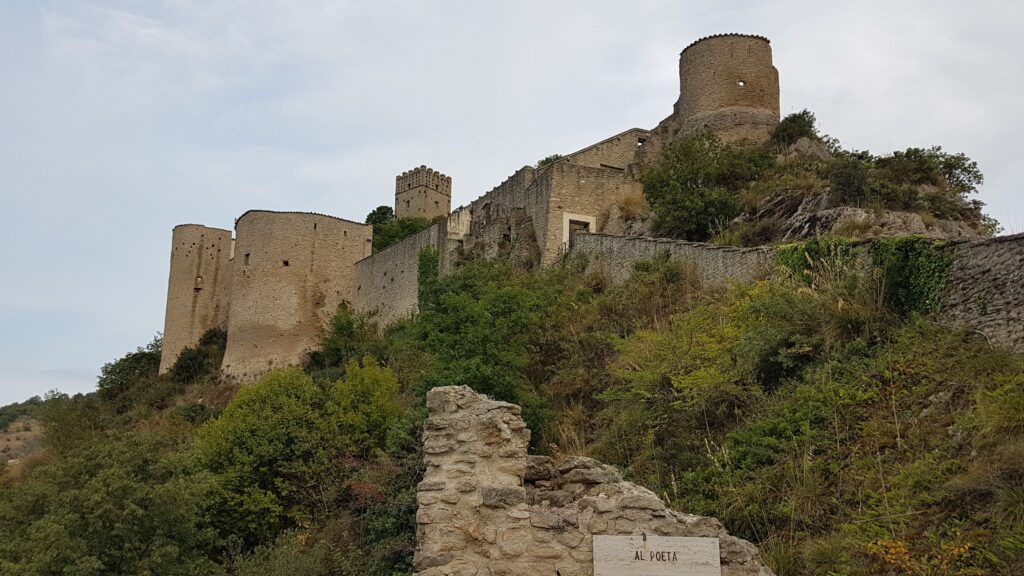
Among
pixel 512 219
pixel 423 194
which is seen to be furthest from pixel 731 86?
pixel 423 194

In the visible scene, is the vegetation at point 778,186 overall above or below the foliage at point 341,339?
above

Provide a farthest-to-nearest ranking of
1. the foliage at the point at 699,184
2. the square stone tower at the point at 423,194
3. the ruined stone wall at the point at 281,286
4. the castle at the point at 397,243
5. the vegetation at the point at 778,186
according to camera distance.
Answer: the square stone tower at the point at 423,194, the ruined stone wall at the point at 281,286, the castle at the point at 397,243, the foliage at the point at 699,184, the vegetation at the point at 778,186

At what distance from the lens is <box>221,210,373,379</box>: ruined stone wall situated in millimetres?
32781

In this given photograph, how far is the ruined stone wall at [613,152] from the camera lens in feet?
91.5

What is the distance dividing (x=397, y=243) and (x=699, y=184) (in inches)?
558

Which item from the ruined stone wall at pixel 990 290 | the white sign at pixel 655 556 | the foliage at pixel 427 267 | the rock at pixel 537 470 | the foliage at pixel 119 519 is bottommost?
the foliage at pixel 119 519

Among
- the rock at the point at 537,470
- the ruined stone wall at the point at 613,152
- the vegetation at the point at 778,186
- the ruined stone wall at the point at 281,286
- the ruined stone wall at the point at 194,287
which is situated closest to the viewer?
the rock at the point at 537,470

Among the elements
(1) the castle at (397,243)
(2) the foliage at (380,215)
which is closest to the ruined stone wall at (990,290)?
(1) the castle at (397,243)

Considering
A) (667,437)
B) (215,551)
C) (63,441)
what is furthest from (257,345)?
(667,437)

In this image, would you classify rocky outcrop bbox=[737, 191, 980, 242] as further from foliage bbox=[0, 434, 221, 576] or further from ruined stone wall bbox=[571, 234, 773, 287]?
foliage bbox=[0, 434, 221, 576]

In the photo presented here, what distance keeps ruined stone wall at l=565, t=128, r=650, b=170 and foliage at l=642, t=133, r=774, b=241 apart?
469 cm

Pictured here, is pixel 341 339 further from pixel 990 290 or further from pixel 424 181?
pixel 424 181

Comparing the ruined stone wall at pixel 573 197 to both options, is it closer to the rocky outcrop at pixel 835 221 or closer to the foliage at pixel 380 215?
the rocky outcrop at pixel 835 221

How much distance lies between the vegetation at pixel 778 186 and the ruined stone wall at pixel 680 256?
157cm
